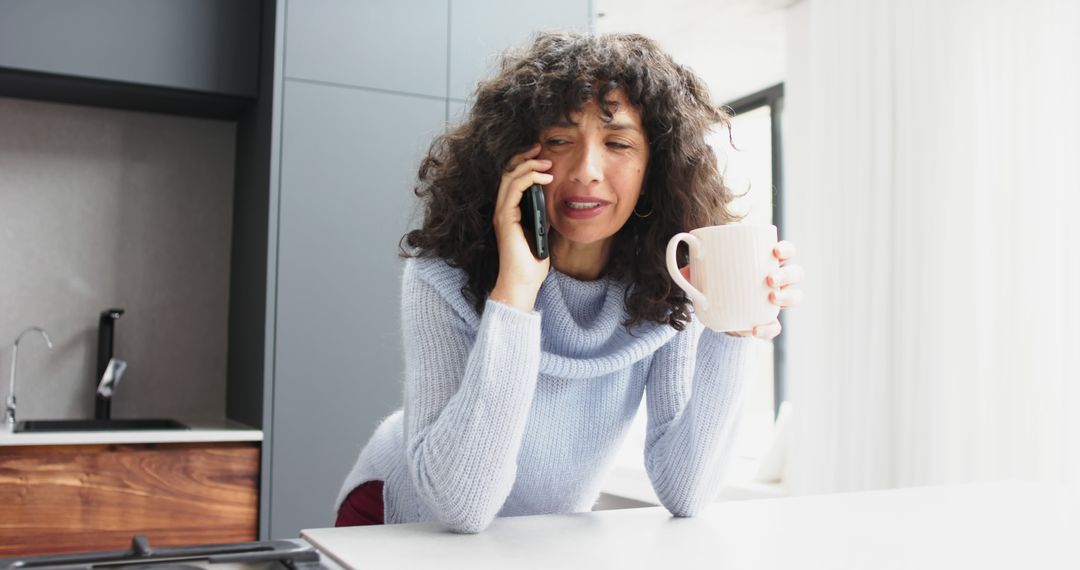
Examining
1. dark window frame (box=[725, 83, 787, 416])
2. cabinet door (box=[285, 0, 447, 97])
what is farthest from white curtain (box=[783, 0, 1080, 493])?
cabinet door (box=[285, 0, 447, 97])

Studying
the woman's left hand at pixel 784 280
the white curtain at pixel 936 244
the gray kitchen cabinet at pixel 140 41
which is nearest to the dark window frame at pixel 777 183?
the white curtain at pixel 936 244

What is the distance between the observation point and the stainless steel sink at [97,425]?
8.24 ft

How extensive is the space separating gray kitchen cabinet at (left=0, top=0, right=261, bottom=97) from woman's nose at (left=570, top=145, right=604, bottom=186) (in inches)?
65.8

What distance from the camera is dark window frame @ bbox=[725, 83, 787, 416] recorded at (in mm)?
3830

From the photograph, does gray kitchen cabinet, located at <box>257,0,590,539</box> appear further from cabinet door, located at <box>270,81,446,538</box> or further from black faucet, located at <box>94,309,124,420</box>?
black faucet, located at <box>94,309,124,420</box>

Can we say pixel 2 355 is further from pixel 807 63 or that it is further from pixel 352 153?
pixel 807 63

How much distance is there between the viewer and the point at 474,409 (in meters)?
1.05

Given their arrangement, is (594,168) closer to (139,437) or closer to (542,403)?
(542,403)

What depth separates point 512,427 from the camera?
42.0 inches

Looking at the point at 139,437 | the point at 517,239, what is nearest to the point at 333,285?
the point at 139,437

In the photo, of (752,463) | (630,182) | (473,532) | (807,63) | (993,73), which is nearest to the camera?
(473,532)

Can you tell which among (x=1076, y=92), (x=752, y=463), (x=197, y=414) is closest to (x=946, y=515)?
(x=1076, y=92)

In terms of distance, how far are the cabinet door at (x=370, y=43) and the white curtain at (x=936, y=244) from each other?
4.59 ft

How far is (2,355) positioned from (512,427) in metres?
2.11
